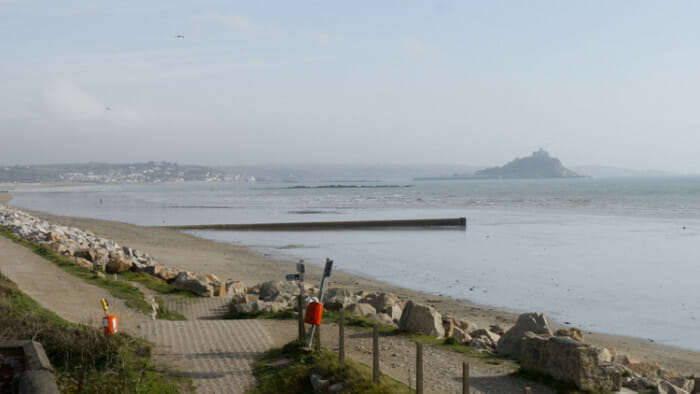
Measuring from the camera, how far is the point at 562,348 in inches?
355

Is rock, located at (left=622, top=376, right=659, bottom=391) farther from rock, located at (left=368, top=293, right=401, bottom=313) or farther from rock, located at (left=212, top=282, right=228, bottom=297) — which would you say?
rock, located at (left=212, top=282, right=228, bottom=297)

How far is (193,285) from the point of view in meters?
17.9

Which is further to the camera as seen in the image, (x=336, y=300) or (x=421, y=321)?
(x=336, y=300)

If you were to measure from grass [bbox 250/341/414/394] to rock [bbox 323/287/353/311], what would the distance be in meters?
4.20

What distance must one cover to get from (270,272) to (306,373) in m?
16.3

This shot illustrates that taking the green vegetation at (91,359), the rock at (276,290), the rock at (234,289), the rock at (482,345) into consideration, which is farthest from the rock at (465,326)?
the rock at (234,289)

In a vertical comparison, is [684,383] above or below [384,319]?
below

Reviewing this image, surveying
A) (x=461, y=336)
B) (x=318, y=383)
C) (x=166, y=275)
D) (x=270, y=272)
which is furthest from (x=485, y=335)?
(x=270, y=272)

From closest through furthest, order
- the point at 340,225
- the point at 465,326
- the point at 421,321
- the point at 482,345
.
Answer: the point at 482,345 → the point at 421,321 → the point at 465,326 → the point at 340,225

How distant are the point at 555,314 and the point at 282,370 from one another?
992 cm

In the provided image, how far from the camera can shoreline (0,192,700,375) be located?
13508mm

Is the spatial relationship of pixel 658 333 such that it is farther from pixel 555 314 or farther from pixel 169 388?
pixel 169 388

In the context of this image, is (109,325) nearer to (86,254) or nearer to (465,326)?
(465,326)

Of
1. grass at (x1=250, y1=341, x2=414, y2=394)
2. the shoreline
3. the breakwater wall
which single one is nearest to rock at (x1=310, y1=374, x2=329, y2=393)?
grass at (x1=250, y1=341, x2=414, y2=394)
